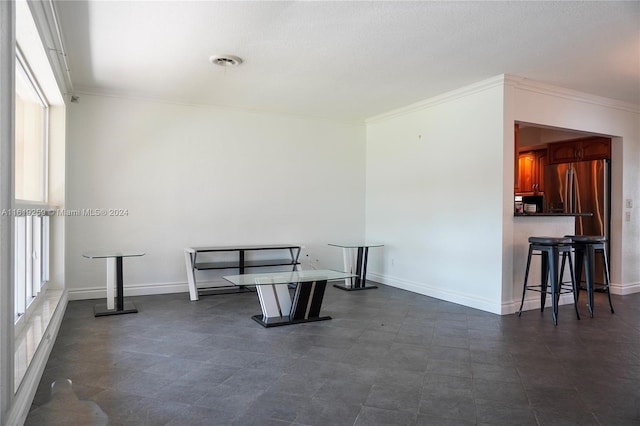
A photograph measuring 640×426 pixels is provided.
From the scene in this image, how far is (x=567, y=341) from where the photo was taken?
360cm

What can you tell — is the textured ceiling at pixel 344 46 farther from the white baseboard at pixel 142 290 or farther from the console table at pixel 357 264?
the white baseboard at pixel 142 290

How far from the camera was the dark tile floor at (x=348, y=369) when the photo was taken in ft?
7.57

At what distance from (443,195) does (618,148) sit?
254 centimetres

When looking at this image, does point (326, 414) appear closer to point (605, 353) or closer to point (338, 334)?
point (338, 334)

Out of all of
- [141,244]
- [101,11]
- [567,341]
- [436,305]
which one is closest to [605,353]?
[567,341]

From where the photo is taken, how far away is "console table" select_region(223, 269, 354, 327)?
13.3 ft

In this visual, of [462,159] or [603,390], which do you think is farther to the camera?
[462,159]

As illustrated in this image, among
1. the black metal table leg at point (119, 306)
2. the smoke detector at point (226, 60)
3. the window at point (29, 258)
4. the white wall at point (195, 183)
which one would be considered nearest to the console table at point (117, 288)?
the black metal table leg at point (119, 306)

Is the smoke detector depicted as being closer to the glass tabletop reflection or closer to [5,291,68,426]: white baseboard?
the glass tabletop reflection

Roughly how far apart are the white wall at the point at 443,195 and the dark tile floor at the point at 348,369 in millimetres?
636

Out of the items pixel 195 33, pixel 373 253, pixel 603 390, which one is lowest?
pixel 603 390

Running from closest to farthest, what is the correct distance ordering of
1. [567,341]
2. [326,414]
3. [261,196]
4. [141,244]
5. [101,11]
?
1. [326,414]
2. [101,11]
3. [567,341]
4. [141,244]
5. [261,196]

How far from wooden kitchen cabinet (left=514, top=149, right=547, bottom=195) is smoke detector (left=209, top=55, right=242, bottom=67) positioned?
4848 millimetres

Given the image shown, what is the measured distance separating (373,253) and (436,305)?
5.85 feet
